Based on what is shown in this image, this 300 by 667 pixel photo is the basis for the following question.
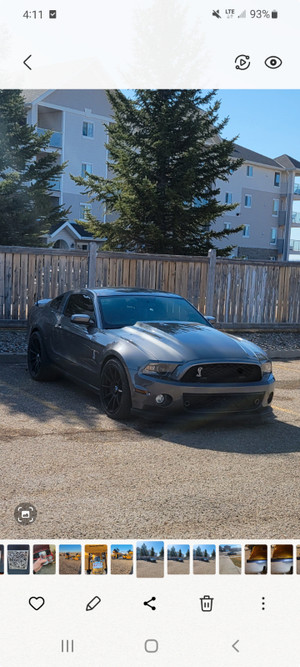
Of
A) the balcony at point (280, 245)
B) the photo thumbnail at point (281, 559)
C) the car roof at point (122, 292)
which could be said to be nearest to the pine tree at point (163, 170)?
the car roof at point (122, 292)

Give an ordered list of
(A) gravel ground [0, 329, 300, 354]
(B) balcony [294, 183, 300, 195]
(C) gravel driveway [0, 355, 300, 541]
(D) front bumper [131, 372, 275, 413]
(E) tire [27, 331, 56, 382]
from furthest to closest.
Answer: (B) balcony [294, 183, 300, 195]
(A) gravel ground [0, 329, 300, 354]
(E) tire [27, 331, 56, 382]
(D) front bumper [131, 372, 275, 413]
(C) gravel driveway [0, 355, 300, 541]

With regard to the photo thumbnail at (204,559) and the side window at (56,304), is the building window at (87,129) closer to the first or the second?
the side window at (56,304)

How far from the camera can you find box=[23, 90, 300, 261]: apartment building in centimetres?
3903

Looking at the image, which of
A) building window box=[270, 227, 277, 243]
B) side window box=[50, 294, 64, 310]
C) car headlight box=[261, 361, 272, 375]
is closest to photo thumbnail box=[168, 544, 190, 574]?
car headlight box=[261, 361, 272, 375]

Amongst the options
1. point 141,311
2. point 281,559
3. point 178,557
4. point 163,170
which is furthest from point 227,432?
point 163,170

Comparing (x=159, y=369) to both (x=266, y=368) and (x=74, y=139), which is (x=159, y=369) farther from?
(x=74, y=139)

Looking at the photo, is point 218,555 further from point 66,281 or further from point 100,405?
point 66,281

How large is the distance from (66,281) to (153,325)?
7.05m

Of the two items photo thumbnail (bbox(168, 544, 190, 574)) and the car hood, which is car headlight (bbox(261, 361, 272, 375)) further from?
photo thumbnail (bbox(168, 544, 190, 574))

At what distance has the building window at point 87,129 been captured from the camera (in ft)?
132

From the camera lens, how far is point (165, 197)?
63.6ft
